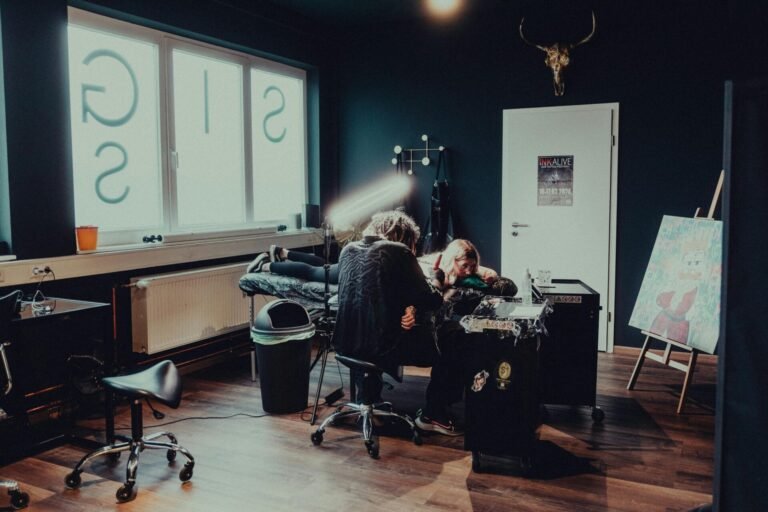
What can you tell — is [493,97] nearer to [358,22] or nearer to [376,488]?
[358,22]

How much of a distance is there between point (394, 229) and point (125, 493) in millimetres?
1771

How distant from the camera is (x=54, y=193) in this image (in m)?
3.81

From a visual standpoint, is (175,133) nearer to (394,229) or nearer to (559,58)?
(394,229)

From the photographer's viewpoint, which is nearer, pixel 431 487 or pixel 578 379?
pixel 431 487

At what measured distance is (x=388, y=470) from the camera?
3109mm

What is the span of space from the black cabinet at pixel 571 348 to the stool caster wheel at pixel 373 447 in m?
0.98

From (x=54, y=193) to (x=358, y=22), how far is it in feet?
11.2

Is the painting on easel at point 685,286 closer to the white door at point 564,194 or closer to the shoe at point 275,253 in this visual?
the white door at point 564,194

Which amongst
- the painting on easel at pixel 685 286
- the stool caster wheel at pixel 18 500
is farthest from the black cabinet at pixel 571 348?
the stool caster wheel at pixel 18 500

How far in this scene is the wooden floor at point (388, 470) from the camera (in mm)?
2785

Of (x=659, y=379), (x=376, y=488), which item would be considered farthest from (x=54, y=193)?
(x=659, y=379)

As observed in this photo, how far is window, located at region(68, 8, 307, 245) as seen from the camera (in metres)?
4.22

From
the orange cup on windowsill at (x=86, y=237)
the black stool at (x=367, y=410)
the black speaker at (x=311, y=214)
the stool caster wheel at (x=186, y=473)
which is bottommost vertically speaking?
the stool caster wheel at (x=186, y=473)

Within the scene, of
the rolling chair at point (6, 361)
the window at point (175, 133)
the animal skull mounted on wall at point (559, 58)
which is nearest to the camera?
the rolling chair at point (6, 361)
